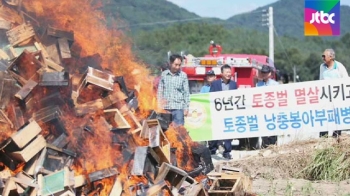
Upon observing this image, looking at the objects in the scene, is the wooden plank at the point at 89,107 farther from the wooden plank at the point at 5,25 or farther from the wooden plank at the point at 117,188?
the wooden plank at the point at 5,25

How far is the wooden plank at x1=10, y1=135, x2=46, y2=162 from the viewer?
775cm

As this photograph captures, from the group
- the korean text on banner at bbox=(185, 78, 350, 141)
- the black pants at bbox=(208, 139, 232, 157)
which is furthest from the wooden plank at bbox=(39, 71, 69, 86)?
the korean text on banner at bbox=(185, 78, 350, 141)

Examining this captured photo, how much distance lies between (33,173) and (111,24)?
3.48 meters

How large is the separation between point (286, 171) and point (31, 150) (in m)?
4.88

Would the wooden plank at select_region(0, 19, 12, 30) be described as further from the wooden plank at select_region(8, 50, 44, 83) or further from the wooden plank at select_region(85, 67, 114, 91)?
the wooden plank at select_region(85, 67, 114, 91)

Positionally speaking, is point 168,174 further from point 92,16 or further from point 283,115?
point 283,115

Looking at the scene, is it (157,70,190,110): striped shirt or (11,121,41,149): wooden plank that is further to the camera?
(157,70,190,110): striped shirt

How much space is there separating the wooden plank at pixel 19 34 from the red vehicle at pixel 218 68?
32.9 feet

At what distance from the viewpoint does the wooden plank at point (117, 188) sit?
7879 mm

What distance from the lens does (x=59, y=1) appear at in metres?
9.67

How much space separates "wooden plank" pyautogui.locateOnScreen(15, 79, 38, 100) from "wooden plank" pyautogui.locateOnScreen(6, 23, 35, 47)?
0.91m

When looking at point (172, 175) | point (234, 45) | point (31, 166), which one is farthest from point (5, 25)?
point (234, 45)

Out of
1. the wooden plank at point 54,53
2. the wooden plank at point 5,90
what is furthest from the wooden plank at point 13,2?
the wooden plank at point 5,90

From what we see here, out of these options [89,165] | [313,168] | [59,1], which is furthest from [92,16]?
[313,168]
